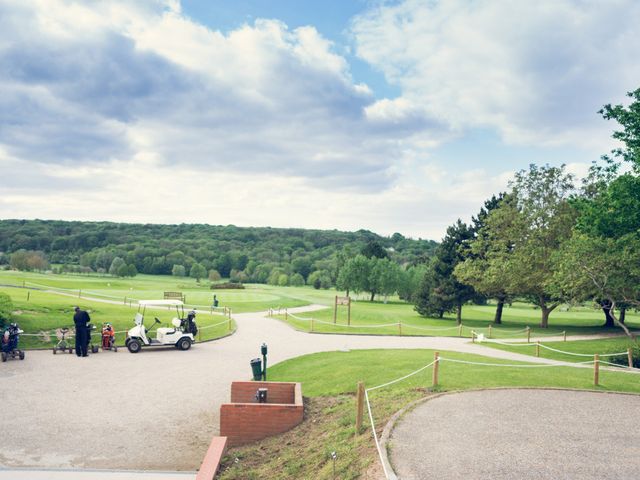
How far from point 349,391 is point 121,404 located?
6975mm

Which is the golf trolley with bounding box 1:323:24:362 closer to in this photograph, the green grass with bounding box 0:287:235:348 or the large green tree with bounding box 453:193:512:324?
the green grass with bounding box 0:287:235:348

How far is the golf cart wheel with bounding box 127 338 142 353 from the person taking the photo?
2314 centimetres

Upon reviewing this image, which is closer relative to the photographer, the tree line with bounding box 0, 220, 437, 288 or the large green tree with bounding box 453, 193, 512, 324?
the large green tree with bounding box 453, 193, 512, 324

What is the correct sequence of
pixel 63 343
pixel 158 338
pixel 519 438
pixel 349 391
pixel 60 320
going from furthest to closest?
pixel 60 320 → pixel 158 338 → pixel 63 343 → pixel 349 391 → pixel 519 438

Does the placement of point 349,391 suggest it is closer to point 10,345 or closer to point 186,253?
point 10,345

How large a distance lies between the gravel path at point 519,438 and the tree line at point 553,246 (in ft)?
34.0

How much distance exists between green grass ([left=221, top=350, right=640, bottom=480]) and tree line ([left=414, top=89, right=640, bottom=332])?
262 inches

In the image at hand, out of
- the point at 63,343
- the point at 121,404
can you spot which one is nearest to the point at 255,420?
the point at 121,404

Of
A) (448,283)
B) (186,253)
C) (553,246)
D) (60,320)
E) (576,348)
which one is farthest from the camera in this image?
(186,253)

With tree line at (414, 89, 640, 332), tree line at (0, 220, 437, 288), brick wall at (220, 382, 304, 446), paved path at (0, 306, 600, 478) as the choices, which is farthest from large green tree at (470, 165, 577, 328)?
tree line at (0, 220, 437, 288)

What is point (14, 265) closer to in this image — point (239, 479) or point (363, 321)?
point (363, 321)

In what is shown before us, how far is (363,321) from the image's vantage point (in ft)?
139

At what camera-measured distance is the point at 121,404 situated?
14.8 meters

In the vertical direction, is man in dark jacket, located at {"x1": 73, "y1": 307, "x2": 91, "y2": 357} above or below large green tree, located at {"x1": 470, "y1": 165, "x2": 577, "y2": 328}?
below
